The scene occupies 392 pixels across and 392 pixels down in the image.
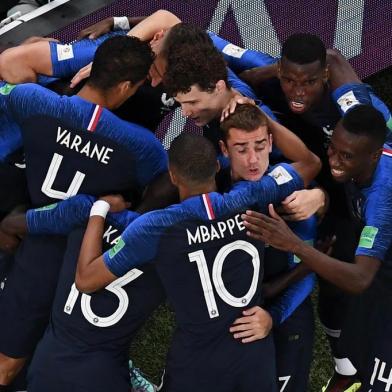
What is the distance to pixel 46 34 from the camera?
5.62 meters

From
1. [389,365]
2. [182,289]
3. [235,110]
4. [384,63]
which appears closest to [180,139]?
[235,110]

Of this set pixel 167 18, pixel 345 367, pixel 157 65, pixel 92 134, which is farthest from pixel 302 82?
pixel 345 367

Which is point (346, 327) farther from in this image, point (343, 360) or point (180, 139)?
point (180, 139)

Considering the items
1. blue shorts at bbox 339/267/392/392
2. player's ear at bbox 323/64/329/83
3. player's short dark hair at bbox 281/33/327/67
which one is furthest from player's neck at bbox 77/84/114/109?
blue shorts at bbox 339/267/392/392

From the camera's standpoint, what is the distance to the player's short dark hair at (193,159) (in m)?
4.04

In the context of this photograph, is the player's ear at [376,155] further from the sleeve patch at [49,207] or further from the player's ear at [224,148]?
the sleeve patch at [49,207]

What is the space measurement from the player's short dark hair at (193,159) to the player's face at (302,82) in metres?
0.72

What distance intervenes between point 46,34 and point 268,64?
151 cm

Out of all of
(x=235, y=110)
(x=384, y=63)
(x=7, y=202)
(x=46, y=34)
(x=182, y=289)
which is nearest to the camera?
(x=182, y=289)

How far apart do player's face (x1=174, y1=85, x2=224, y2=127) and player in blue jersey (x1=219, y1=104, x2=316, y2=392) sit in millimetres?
152

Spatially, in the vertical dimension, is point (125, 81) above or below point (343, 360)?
above

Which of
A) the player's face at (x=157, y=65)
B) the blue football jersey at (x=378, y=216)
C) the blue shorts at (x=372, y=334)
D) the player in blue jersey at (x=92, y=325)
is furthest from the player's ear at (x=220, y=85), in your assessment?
the blue shorts at (x=372, y=334)

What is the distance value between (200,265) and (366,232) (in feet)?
2.74

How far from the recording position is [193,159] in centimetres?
404
